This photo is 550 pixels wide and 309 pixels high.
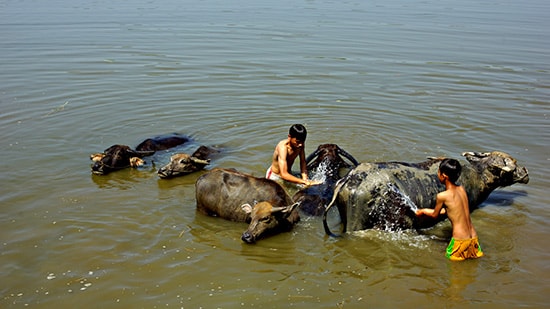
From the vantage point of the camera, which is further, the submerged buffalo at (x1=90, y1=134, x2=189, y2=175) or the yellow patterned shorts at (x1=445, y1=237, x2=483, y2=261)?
the submerged buffalo at (x1=90, y1=134, x2=189, y2=175)

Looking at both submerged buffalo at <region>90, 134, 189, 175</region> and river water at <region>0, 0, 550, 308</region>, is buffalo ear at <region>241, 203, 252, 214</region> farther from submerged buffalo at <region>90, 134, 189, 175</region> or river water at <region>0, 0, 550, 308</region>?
submerged buffalo at <region>90, 134, 189, 175</region>

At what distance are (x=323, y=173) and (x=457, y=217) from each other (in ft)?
8.83

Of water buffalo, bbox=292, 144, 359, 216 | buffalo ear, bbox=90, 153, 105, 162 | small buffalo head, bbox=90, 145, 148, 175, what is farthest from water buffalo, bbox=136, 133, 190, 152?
water buffalo, bbox=292, 144, 359, 216

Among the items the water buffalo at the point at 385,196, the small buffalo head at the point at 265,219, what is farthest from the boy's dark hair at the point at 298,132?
the small buffalo head at the point at 265,219

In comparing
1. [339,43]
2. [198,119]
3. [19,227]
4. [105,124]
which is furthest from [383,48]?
[19,227]

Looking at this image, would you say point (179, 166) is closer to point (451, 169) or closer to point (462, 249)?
point (451, 169)

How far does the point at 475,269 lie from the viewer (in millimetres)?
5539

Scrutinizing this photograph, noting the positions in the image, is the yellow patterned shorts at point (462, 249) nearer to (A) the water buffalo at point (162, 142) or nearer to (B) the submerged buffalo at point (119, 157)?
(B) the submerged buffalo at point (119, 157)

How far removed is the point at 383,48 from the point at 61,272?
14.9m

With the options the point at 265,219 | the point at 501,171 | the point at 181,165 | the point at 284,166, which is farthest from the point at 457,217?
the point at 181,165

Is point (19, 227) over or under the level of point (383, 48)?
under

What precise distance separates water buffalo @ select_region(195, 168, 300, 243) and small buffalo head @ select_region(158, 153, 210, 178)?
120cm

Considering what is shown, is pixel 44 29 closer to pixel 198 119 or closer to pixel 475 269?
pixel 198 119

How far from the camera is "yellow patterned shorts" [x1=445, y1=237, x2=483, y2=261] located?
5.62 meters
